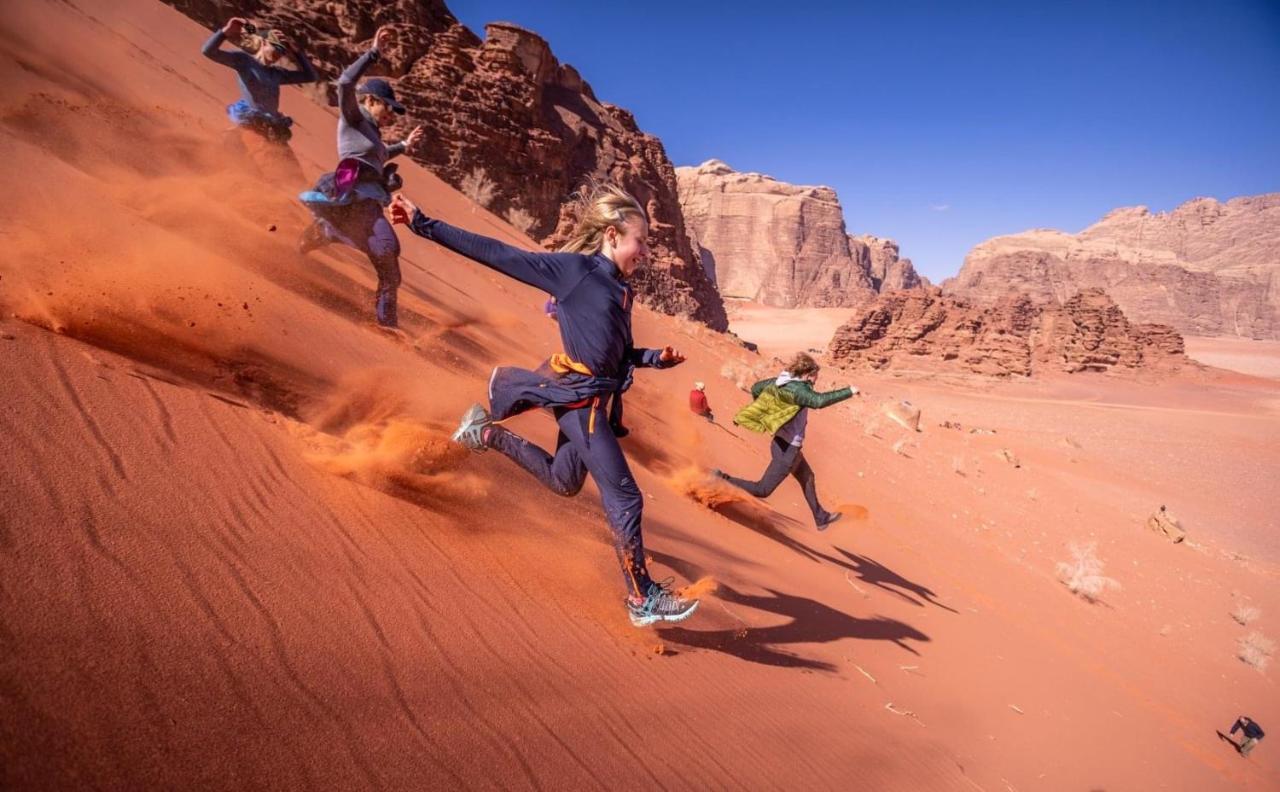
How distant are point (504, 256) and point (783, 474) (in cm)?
388

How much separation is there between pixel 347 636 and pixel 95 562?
70 centimetres

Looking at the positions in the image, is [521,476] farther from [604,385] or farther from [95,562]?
[95,562]

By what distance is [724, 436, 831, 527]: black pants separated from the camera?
18.5 ft

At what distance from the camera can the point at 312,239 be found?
5750 mm

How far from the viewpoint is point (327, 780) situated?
60.2 inches

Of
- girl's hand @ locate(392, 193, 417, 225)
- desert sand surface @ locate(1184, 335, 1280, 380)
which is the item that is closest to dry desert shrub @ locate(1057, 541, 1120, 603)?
girl's hand @ locate(392, 193, 417, 225)

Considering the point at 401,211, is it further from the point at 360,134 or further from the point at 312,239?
the point at 312,239

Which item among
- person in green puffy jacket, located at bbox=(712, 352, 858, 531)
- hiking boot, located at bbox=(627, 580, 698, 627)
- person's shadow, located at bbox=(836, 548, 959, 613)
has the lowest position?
person's shadow, located at bbox=(836, 548, 959, 613)

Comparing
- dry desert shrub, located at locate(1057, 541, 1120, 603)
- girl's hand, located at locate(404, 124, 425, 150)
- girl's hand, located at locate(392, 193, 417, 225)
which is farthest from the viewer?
dry desert shrub, located at locate(1057, 541, 1120, 603)

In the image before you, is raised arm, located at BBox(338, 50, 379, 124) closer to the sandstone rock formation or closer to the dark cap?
the dark cap

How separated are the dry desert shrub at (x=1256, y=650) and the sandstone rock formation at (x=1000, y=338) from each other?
32.4 m

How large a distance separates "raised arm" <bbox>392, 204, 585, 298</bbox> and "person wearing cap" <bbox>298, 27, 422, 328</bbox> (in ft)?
9.68

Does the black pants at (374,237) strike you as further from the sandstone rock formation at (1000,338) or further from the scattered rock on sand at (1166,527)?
the sandstone rock formation at (1000,338)

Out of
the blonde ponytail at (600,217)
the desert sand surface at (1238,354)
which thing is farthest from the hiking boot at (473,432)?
the desert sand surface at (1238,354)
